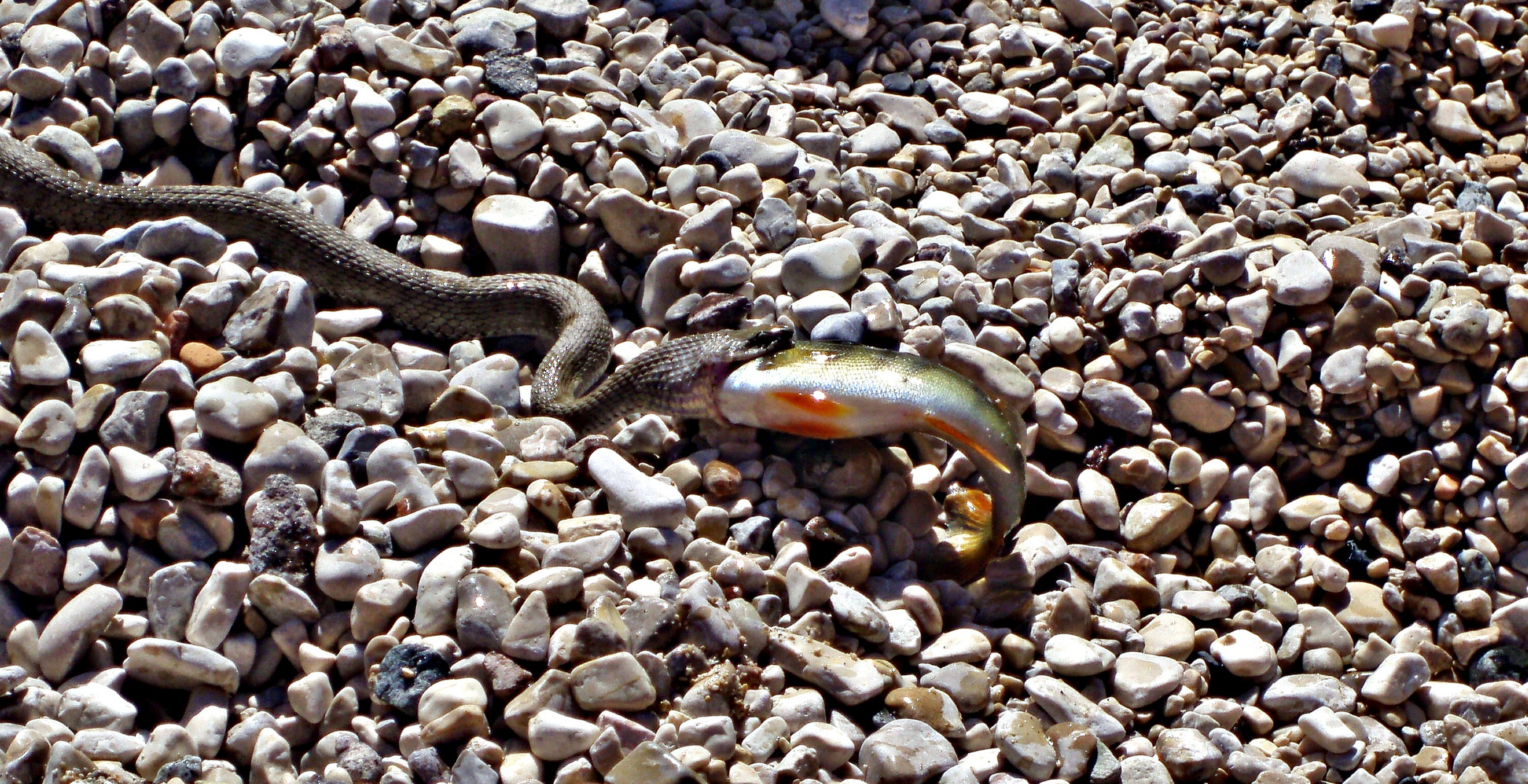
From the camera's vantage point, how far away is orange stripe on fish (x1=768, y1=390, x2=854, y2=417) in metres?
3.87

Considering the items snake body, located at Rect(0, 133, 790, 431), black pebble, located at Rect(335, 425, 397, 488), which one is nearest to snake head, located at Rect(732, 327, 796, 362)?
snake body, located at Rect(0, 133, 790, 431)

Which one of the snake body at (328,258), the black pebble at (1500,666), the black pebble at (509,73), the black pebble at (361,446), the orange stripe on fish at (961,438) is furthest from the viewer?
the black pebble at (509,73)

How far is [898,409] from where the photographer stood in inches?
151

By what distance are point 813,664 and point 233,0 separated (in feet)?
12.4

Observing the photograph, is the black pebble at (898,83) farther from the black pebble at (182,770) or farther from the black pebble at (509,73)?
the black pebble at (182,770)

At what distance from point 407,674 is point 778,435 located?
4.66ft

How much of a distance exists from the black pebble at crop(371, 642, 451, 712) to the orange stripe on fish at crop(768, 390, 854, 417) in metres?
1.28

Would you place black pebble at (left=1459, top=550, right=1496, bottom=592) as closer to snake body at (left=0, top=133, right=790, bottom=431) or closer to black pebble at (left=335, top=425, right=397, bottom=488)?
snake body at (left=0, top=133, right=790, bottom=431)

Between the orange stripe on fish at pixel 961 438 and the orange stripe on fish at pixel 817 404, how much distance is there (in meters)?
0.24

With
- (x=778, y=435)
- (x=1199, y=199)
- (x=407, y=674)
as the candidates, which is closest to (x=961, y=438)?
(x=778, y=435)

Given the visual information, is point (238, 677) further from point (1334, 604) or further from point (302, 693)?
point (1334, 604)

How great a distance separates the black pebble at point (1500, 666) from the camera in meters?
3.94

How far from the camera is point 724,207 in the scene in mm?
4629

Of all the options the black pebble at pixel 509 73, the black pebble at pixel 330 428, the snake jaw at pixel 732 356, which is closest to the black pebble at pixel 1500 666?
the snake jaw at pixel 732 356
